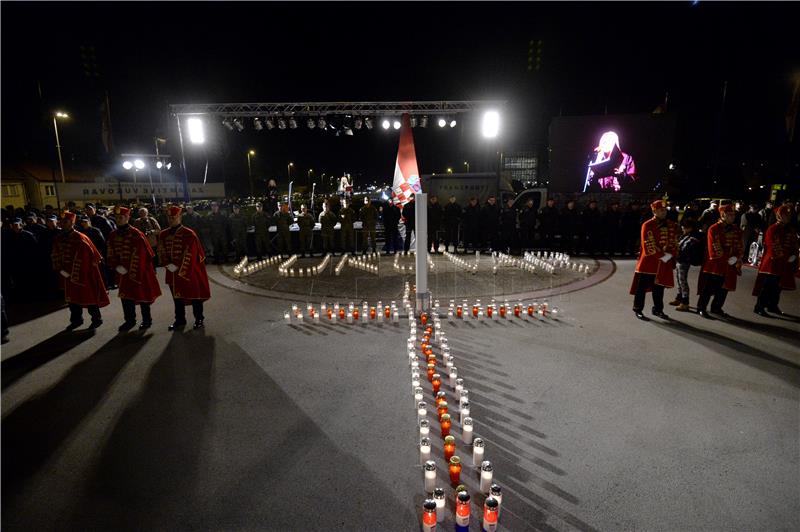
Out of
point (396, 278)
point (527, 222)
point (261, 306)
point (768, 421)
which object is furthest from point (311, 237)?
point (768, 421)

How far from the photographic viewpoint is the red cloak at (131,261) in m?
7.65

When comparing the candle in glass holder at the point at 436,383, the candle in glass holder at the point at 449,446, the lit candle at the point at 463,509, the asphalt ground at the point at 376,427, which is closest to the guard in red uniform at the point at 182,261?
the asphalt ground at the point at 376,427

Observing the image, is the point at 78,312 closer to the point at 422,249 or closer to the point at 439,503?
the point at 422,249

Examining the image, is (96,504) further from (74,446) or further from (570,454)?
(570,454)

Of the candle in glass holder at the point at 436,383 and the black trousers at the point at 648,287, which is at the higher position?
the black trousers at the point at 648,287

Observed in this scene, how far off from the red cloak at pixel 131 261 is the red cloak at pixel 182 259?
1.42 feet

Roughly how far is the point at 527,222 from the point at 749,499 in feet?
41.2

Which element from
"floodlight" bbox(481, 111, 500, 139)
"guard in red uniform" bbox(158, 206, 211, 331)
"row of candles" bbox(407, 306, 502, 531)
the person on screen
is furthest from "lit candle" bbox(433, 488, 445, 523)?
the person on screen

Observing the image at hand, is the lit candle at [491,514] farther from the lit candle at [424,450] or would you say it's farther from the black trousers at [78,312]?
Answer: the black trousers at [78,312]

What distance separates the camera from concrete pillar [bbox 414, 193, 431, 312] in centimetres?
786

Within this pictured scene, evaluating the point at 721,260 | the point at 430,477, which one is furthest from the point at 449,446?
the point at 721,260

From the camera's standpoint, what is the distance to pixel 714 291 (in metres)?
8.16

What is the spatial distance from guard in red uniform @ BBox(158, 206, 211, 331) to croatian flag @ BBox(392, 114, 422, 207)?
9.65 meters

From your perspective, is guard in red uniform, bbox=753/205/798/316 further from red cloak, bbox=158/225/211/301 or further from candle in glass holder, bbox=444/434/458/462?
red cloak, bbox=158/225/211/301
